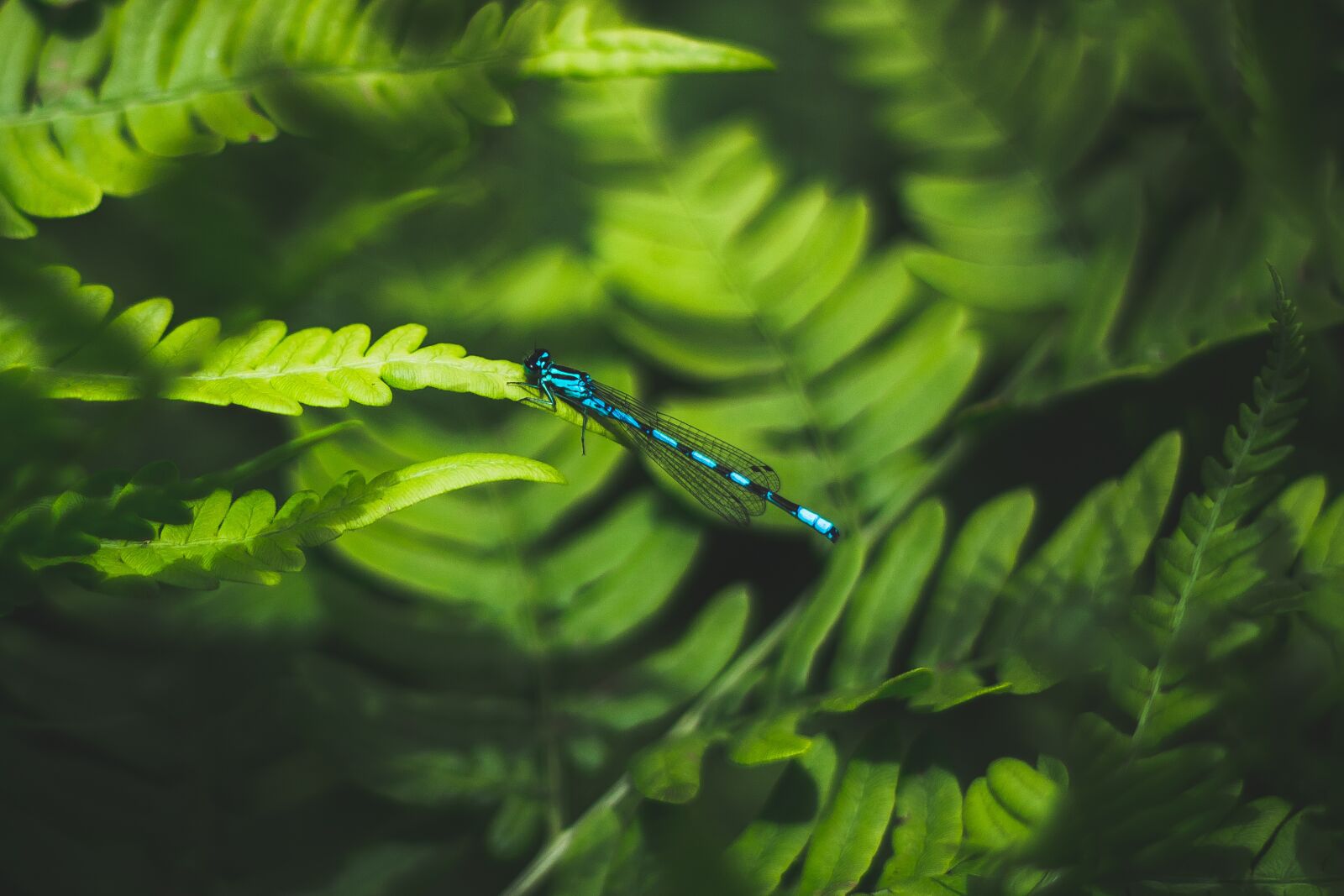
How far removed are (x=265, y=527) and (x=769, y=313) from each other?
3.24 ft

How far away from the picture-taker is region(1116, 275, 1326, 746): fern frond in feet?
3.24

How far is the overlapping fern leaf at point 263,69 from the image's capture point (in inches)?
42.1

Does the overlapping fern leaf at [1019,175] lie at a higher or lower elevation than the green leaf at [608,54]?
higher

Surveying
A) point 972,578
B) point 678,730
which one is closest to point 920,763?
point 972,578

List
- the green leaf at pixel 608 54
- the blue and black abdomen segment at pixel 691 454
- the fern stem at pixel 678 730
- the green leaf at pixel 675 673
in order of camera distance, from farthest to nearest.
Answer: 1. the blue and black abdomen segment at pixel 691 454
2. the green leaf at pixel 675 673
3. the fern stem at pixel 678 730
4. the green leaf at pixel 608 54

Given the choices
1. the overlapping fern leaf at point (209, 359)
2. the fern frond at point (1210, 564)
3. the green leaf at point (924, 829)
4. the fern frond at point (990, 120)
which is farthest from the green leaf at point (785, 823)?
the fern frond at point (990, 120)

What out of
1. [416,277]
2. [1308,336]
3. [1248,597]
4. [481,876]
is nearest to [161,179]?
[416,277]

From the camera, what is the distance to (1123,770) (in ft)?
2.87

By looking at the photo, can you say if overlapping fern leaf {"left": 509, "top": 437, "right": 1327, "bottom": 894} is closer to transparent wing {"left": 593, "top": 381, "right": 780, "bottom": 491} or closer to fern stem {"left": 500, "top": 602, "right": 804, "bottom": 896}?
fern stem {"left": 500, "top": 602, "right": 804, "bottom": 896}

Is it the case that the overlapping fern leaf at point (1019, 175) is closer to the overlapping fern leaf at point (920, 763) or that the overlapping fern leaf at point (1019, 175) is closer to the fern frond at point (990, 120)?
the fern frond at point (990, 120)

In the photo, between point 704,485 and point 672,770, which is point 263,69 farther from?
point 672,770

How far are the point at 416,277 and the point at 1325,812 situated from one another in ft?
5.04

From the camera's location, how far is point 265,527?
2.87ft

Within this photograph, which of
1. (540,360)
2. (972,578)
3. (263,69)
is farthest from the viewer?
(540,360)
